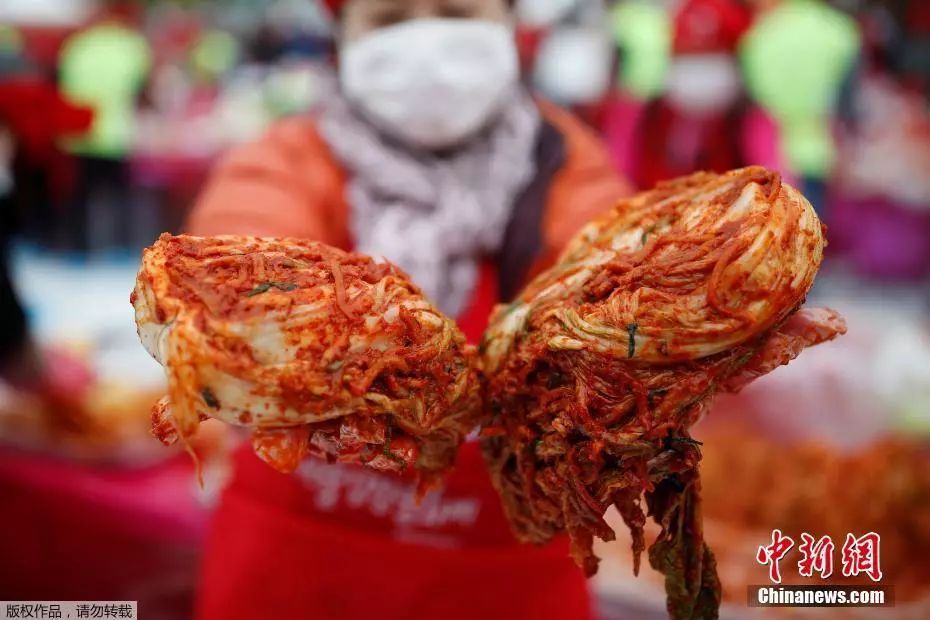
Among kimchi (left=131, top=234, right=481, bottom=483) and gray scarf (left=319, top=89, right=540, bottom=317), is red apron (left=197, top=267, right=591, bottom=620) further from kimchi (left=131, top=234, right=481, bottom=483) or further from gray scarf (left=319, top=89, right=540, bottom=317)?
kimchi (left=131, top=234, right=481, bottom=483)

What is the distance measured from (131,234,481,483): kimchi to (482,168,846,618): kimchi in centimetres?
10

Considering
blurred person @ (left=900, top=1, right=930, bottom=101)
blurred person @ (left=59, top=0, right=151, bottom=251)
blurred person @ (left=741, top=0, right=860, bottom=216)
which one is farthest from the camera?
blurred person @ (left=59, top=0, right=151, bottom=251)

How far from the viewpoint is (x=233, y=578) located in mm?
1429

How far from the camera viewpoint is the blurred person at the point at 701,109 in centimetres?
267

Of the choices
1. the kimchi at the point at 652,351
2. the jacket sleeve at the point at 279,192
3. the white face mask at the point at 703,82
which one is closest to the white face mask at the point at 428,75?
the jacket sleeve at the point at 279,192

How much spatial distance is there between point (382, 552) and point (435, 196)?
582 mm

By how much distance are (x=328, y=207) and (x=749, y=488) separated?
1.34 metres

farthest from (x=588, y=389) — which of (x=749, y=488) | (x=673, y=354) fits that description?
(x=749, y=488)

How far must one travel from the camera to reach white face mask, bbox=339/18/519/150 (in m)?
1.33

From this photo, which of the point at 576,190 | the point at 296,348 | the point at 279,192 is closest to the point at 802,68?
the point at 576,190

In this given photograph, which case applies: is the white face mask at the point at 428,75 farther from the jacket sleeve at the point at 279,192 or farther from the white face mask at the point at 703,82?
the white face mask at the point at 703,82

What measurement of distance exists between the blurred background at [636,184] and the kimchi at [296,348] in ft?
2.31

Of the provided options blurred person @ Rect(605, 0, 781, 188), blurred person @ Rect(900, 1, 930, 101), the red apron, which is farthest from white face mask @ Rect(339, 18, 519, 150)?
blurred person @ Rect(900, 1, 930, 101)

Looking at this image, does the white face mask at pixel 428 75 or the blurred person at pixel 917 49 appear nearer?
the white face mask at pixel 428 75
